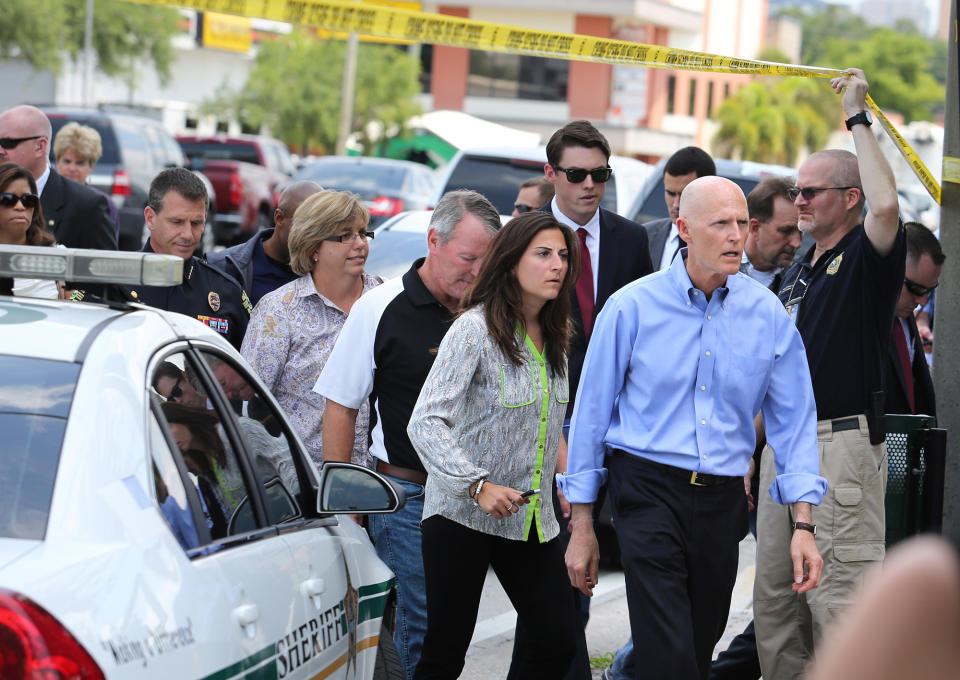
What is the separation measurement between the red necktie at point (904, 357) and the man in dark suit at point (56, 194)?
4220 mm

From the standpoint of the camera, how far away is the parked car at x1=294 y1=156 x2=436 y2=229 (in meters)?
20.2

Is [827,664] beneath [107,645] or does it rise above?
above

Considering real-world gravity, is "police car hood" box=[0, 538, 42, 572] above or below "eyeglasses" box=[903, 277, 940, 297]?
below

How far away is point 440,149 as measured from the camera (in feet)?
160

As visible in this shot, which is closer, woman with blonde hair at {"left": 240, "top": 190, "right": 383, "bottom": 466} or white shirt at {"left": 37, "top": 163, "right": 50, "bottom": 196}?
woman with blonde hair at {"left": 240, "top": 190, "right": 383, "bottom": 466}

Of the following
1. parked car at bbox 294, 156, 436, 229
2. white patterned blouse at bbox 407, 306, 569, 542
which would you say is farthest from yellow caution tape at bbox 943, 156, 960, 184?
parked car at bbox 294, 156, 436, 229

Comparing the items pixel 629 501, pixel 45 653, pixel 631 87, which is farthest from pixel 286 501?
pixel 631 87

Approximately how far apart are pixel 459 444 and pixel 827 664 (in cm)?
323

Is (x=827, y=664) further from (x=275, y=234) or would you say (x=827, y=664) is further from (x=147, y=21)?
(x=147, y=21)

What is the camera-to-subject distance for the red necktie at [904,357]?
5969 millimetres

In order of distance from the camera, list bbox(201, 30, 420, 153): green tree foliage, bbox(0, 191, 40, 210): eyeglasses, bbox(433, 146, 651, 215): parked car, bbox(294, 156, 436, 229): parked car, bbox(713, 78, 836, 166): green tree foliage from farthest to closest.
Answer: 1. bbox(713, 78, 836, 166): green tree foliage
2. bbox(201, 30, 420, 153): green tree foliage
3. bbox(294, 156, 436, 229): parked car
4. bbox(433, 146, 651, 215): parked car
5. bbox(0, 191, 40, 210): eyeglasses

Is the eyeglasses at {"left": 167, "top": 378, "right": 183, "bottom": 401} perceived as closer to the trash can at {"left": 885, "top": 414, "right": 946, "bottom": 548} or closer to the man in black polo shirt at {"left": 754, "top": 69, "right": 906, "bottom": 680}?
the man in black polo shirt at {"left": 754, "top": 69, "right": 906, "bottom": 680}

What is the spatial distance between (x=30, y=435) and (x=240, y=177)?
2249 cm

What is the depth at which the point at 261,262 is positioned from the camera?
7.11 meters
